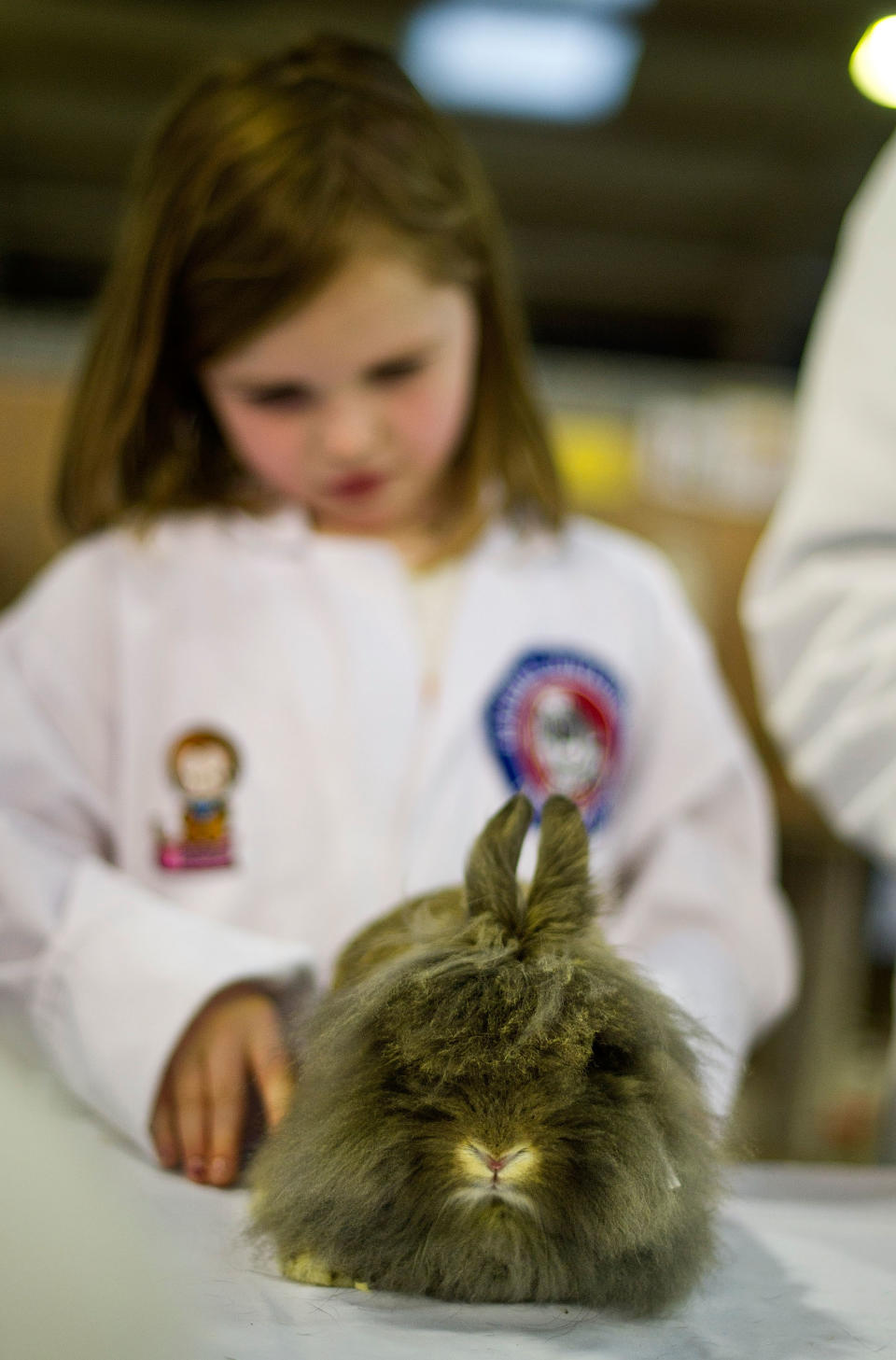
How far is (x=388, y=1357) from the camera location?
0.40 metres

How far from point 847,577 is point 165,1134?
0.58 m

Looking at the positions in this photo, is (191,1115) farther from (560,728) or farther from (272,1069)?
(560,728)

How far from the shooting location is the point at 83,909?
73 centimetres

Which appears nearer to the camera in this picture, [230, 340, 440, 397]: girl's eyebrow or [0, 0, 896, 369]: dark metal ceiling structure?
[230, 340, 440, 397]: girl's eyebrow

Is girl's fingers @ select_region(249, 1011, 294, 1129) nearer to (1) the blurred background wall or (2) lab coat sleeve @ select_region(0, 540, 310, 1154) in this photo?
(2) lab coat sleeve @ select_region(0, 540, 310, 1154)

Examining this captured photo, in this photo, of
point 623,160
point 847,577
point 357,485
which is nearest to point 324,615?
point 357,485

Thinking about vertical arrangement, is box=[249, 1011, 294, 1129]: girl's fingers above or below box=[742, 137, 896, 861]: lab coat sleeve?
below

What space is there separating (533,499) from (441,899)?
52 centimetres

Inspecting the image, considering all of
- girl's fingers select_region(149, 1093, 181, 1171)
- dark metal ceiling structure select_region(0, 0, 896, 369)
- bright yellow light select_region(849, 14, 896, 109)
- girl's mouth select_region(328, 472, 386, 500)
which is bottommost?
girl's fingers select_region(149, 1093, 181, 1171)

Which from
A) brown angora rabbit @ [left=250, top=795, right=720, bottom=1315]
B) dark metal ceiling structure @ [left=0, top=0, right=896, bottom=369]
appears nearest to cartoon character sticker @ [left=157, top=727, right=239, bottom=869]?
brown angora rabbit @ [left=250, top=795, right=720, bottom=1315]

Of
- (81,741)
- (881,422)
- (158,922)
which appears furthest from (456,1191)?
(881,422)

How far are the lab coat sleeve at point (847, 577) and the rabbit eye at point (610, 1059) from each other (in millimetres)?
436

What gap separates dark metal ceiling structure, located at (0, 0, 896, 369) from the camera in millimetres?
2352

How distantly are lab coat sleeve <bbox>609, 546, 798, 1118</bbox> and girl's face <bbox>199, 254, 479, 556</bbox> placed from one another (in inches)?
Answer: 10.5
